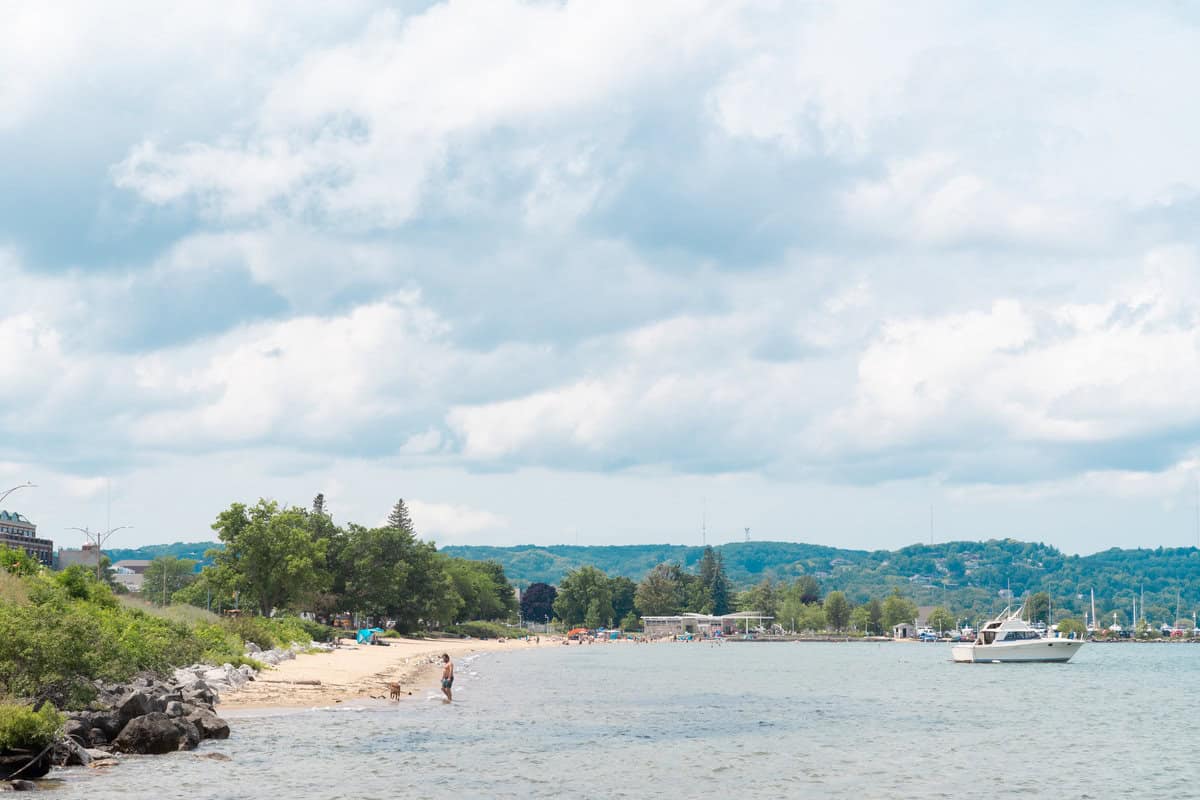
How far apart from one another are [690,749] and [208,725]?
17215mm

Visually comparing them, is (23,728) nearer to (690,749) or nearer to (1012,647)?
(690,749)

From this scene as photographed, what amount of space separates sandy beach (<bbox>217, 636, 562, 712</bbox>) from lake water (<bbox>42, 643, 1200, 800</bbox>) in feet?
10.7

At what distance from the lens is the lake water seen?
33062mm

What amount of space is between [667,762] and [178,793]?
16543 millimetres

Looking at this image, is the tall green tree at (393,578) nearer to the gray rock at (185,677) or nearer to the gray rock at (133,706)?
the gray rock at (185,677)

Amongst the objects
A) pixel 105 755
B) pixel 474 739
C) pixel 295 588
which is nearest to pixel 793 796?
pixel 474 739

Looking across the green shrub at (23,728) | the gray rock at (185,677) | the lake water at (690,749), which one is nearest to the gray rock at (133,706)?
the lake water at (690,749)

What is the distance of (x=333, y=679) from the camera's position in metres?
68.3

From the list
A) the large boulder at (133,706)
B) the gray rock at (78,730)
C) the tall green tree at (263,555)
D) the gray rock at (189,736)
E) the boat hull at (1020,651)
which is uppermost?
the tall green tree at (263,555)

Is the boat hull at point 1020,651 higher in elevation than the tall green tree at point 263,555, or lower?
lower

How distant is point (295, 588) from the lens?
110938 millimetres

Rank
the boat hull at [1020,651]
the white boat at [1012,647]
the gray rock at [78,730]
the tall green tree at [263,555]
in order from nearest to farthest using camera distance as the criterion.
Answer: the gray rock at [78,730] < the tall green tree at [263,555] < the boat hull at [1020,651] < the white boat at [1012,647]

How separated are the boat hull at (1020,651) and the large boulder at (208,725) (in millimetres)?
101344

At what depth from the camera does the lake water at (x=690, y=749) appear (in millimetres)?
33062
